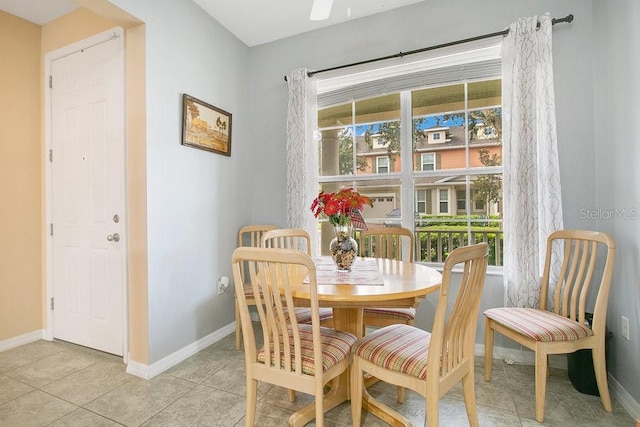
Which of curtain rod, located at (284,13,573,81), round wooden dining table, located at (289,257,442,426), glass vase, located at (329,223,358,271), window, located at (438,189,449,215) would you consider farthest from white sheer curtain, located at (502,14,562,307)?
glass vase, located at (329,223,358,271)

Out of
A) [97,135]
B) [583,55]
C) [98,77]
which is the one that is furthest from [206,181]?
[583,55]

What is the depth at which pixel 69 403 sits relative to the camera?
181 cm

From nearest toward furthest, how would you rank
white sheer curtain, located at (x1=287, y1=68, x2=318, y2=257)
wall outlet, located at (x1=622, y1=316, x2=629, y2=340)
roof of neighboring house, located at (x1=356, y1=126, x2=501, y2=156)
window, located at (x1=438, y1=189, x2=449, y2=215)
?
wall outlet, located at (x1=622, y1=316, x2=629, y2=340) → roof of neighboring house, located at (x1=356, y1=126, x2=501, y2=156) → window, located at (x1=438, y1=189, x2=449, y2=215) → white sheer curtain, located at (x1=287, y1=68, x2=318, y2=257)

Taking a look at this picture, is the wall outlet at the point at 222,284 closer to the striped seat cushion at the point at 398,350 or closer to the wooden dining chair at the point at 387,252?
the wooden dining chair at the point at 387,252

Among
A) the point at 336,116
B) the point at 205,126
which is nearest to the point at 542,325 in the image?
the point at 336,116

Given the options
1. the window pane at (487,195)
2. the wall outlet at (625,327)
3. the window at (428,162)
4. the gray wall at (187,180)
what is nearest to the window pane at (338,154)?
the window at (428,162)

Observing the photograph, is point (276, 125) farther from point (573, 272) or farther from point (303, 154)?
point (573, 272)

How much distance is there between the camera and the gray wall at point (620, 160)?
67.2 inches

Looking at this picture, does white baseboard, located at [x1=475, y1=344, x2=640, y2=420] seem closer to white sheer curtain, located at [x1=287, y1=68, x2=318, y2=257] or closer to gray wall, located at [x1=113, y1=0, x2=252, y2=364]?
white sheer curtain, located at [x1=287, y1=68, x2=318, y2=257]

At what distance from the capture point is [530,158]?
215cm

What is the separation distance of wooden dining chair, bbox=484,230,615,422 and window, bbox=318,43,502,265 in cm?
45

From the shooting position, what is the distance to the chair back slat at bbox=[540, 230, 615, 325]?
1.82m

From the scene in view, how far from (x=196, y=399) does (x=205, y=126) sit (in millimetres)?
2016

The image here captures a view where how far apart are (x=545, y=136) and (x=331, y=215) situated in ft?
5.24
